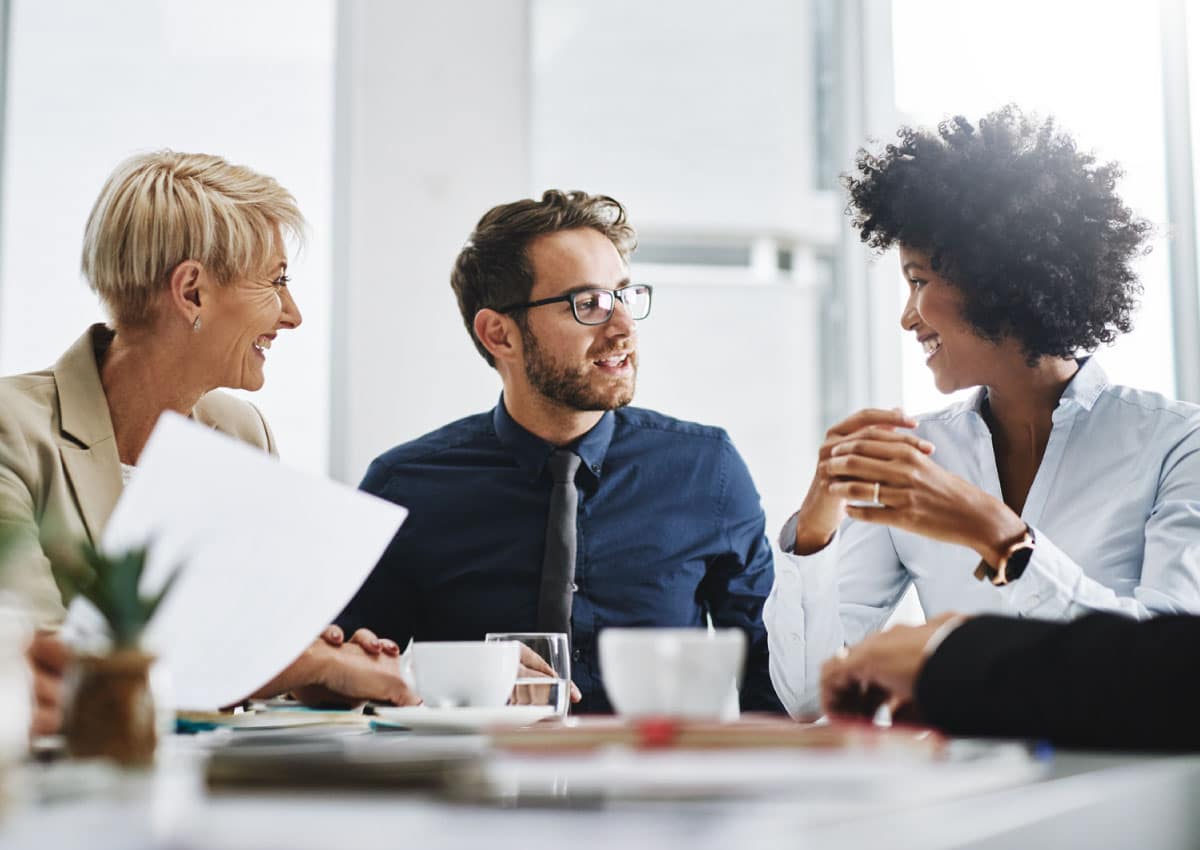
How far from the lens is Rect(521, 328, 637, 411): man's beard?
2424 mm

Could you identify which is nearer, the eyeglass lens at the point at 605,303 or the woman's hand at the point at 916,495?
the woman's hand at the point at 916,495

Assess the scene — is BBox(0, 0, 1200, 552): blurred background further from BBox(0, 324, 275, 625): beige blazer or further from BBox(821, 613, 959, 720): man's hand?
BBox(821, 613, 959, 720): man's hand

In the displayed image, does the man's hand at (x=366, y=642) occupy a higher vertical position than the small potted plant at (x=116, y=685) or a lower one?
lower

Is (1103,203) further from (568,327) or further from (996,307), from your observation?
(568,327)

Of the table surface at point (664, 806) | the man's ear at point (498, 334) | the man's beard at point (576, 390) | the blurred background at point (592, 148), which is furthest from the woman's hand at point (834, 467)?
the blurred background at point (592, 148)

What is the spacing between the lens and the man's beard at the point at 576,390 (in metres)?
2.42

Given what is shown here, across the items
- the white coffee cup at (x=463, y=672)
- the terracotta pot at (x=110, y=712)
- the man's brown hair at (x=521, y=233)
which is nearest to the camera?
the terracotta pot at (x=110, y=712)

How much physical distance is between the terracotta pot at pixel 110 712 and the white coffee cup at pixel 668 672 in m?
0.29

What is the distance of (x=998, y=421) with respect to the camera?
211 cm

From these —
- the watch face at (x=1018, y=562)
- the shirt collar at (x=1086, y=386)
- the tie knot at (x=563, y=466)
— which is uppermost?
the shirt collar at (x=1086, y=386)

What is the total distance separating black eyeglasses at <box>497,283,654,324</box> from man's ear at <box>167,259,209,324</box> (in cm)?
71

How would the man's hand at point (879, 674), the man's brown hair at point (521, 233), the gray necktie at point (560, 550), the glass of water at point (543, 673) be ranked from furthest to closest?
the man's brown hair at point (521, 233) < the gray necktie at point (560, 550) < the glass of water at point (543, 673) < the man's hand at point (879, 674)

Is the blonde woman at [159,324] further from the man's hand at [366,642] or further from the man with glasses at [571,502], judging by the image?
the man's hand at [366,642]

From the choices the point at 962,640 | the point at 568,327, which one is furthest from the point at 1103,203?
the point at 962,640
